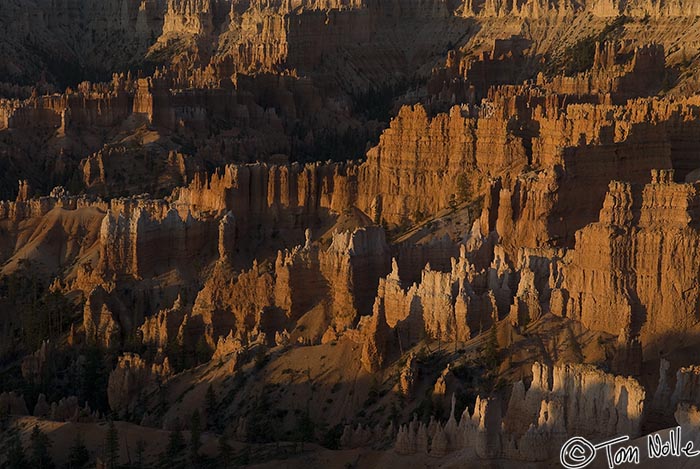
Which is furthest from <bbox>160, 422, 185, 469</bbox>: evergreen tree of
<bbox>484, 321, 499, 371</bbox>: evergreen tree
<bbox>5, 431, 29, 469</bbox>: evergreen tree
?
<bbox>484, 321, 499, 371</bbox>: evergreen tree

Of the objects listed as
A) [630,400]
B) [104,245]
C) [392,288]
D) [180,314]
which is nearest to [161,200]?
[104,245]

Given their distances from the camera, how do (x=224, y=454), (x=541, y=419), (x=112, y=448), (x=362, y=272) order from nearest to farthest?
(x=541, y=419)
(x=224, y=454)
(x=112, y=448)
(x=362, y=272)

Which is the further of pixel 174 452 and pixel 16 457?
pixel 16 457

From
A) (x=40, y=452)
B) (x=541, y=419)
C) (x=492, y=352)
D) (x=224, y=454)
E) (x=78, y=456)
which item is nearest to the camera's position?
(x=541, y=419)

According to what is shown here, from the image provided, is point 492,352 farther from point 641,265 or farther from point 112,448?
point 112,448

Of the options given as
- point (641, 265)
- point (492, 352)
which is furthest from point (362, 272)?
point (641, 265)

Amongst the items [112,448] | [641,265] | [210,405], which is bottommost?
[210,405]
